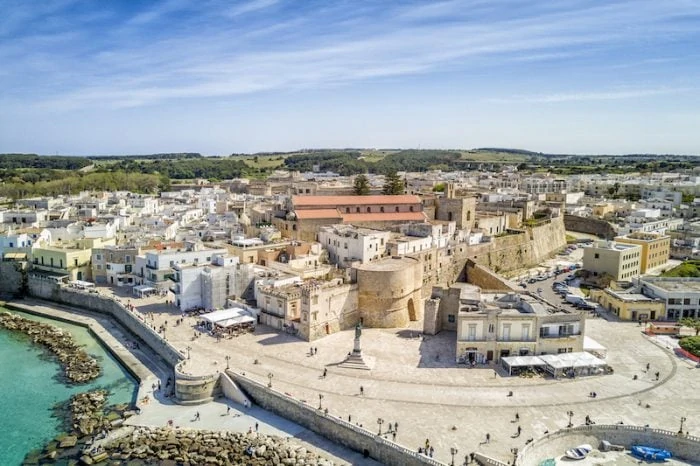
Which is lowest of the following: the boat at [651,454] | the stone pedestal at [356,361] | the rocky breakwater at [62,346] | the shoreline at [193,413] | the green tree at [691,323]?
the rocky breakwater at [62,346]

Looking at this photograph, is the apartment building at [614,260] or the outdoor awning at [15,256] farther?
the outdoor awning at [15,256]

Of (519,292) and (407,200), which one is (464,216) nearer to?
(407,200)

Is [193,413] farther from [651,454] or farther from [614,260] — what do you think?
[614,260]

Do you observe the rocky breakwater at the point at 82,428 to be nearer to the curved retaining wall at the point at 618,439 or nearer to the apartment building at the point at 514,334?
the apartment building at the point at 514,334

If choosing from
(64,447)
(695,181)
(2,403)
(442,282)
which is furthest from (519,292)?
(695,181)

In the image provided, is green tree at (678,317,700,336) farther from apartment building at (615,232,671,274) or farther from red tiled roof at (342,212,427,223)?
red tiled roof at (342,212,427,223)

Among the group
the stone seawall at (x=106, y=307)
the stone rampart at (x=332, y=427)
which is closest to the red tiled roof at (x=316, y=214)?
the stone seawall at (x=106, y=307)

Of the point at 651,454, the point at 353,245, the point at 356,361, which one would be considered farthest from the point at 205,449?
the point at 353,245

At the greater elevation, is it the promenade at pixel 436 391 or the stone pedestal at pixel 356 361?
the stone pedestal at pixel 356 361
